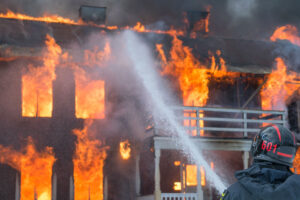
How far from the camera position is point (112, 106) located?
17.5 meters

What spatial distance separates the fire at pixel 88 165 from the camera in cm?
1678

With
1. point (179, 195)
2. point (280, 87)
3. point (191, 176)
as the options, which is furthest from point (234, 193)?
point (280, 87)

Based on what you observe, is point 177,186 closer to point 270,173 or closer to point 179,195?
point 179,195

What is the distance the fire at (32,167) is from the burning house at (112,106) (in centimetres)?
3

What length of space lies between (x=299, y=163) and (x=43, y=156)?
9.92 m

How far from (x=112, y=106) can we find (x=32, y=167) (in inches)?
138

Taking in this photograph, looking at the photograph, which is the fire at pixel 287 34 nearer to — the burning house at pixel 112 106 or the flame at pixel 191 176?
the burning house at pixel 112 106

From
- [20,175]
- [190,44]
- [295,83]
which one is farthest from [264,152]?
[295,83]

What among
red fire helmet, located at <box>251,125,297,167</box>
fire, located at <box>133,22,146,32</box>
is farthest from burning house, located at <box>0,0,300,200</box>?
red fire helmet, located at <box>251,125,297,167</box>

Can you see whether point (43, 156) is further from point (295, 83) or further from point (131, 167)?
point (295, 83)

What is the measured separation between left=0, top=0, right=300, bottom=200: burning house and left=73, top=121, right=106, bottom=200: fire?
0.03 metres

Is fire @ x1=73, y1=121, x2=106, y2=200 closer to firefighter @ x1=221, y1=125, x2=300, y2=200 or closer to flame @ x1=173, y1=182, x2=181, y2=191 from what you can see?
flame @ x1=173, y1=182, x2=181, y2=191

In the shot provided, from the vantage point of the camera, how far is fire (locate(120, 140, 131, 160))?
687 inches

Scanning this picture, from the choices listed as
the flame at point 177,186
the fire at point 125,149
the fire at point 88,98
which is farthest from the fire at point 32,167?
the flame at point 177,186
